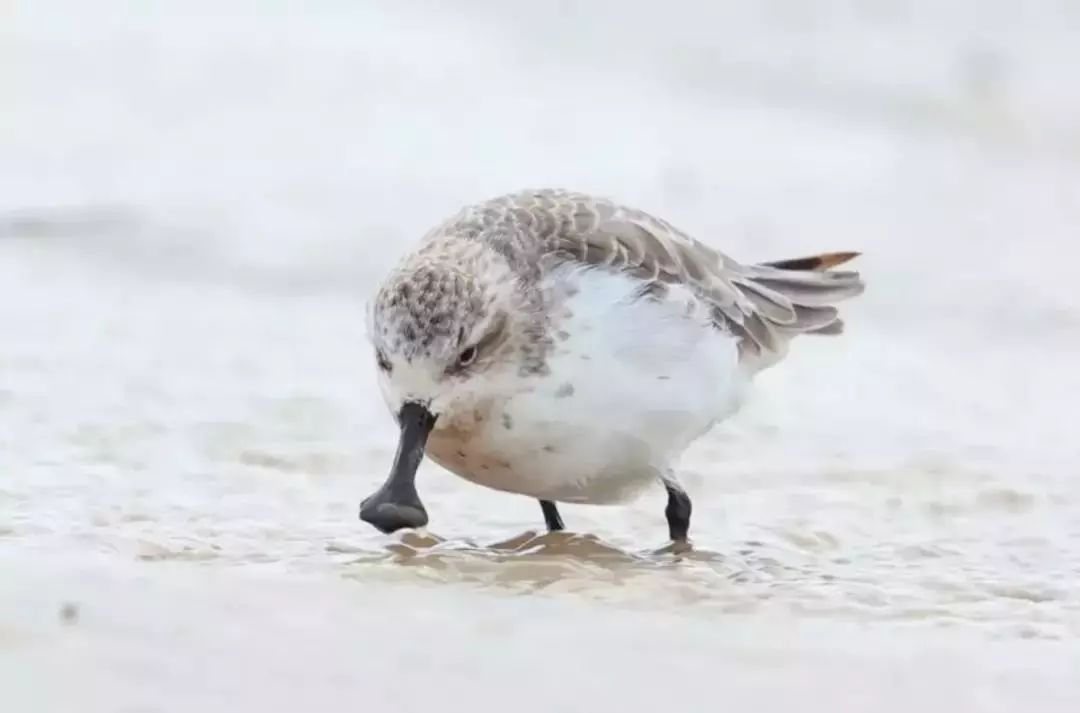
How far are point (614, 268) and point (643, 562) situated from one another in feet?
2.31

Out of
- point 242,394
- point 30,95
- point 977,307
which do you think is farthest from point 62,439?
point 30,95

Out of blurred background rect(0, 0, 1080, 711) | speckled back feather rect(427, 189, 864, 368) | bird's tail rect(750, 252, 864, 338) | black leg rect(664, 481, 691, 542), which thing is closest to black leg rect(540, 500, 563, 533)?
blurred background rect(0, 0, 1080, 711)

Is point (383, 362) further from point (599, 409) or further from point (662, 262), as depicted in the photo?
point (662, 262)

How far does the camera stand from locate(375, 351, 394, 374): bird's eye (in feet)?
12.2

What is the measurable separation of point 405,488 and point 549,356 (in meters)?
0.42

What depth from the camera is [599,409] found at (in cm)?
389

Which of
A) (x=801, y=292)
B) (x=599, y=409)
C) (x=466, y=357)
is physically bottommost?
(x=599, y=409)

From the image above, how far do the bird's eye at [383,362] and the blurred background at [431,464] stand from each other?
38 cm

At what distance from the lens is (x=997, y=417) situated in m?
5.73

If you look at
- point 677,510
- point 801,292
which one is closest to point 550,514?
point 677,510

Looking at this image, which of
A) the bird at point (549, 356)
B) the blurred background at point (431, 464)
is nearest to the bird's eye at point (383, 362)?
the bird at point (549, 356)

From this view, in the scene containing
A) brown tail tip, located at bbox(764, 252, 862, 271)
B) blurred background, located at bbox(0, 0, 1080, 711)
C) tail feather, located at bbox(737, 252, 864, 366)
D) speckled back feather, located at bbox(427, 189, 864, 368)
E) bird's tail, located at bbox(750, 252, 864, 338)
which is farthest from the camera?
brown tail tip, located at bbox(764, 252, 862, 271)

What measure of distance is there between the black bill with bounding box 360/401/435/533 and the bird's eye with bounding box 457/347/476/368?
12 centimetres

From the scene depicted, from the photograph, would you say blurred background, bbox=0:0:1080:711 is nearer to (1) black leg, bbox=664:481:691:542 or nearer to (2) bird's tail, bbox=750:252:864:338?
(1) black leg, bbox=664:481:691:542
